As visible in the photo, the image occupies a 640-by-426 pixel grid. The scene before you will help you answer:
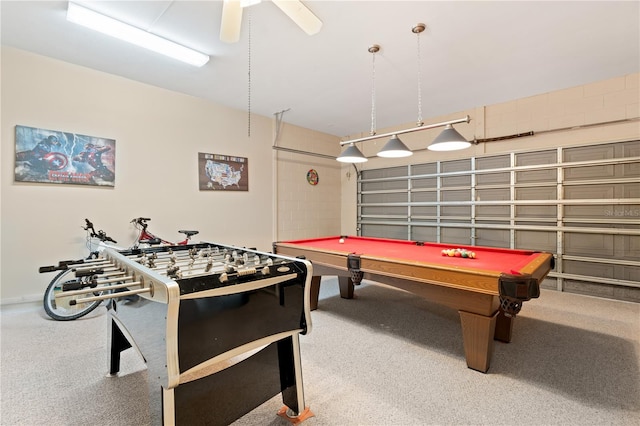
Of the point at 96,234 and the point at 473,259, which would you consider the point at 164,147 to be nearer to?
the point at 96,234

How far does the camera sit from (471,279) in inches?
76.0

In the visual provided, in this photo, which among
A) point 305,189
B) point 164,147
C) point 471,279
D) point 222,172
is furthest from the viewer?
point 305,189

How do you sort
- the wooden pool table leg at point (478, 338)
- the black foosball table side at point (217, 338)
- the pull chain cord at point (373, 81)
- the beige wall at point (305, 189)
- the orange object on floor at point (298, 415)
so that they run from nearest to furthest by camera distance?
the black foosball table side at point (217, 338), the orange object on floor at point (298, 415), the wooden pool table leg at point (478, 338), the pull chain cord at point (373, 81), the beige wall at point (305, 189)

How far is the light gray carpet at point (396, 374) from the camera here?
5.34 ft

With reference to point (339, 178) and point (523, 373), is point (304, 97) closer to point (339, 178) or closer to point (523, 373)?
point (339, 178)

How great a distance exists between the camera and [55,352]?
2336mm

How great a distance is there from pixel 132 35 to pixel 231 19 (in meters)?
1.41

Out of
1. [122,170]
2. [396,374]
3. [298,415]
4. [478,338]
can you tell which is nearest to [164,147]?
[122,170]

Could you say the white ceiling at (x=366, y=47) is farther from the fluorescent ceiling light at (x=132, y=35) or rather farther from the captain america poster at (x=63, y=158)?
the captain america poster at (x=63, y=158)

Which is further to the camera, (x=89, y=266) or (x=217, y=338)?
(x=89, y=266)

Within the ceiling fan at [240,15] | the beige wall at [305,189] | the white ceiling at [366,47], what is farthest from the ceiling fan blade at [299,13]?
the beige wall at [305,189]

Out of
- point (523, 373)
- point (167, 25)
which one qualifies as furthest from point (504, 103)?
point (167, 25)

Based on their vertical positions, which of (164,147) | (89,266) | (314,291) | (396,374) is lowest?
(396,374)

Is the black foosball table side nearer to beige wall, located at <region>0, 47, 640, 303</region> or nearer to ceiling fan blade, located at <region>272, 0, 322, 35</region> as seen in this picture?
ceiling fan blade, located at <region>272, 0, 322, 35</region>
